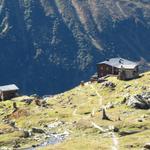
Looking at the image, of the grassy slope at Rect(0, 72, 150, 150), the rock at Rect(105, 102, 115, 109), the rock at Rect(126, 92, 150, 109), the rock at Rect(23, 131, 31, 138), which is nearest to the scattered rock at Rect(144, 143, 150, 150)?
the grassy slope at Rect(0, 72, 150, 150)

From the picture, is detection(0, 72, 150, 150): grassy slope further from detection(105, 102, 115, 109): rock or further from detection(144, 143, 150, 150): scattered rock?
detection(144, 143, 150, 150): scattered rock

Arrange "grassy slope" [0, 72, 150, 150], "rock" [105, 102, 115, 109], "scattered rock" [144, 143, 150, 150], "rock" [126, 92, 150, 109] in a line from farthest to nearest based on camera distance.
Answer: "rock" [105, 102, 115, 109], "rock" [126, 92, 150, 109], "grassy slope" [0, 72, 150, 150], "scattered rock" [144, 143, 150, 150]

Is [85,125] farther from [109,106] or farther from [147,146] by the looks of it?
[147,146]

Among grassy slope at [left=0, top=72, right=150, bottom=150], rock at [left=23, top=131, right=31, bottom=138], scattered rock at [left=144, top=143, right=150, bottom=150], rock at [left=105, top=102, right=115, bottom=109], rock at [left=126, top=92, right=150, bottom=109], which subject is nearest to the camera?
scattered rock at [left=144, top=143, right=150, bottom=150]

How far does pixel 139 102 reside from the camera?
186125 mm

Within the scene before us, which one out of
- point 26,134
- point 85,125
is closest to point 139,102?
point 85,125

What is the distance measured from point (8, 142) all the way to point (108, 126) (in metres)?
27.2

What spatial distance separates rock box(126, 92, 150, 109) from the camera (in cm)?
18575

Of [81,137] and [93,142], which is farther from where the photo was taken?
[81,137]

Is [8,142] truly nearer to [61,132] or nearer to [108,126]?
[61,132]

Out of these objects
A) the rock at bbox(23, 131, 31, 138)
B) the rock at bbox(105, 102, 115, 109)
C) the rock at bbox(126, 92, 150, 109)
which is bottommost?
the rock at bbox(23, 131, 31, 138)

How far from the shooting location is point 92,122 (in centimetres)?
17012

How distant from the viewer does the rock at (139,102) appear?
185750mm

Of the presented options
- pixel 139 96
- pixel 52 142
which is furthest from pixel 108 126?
pixel 139 96
